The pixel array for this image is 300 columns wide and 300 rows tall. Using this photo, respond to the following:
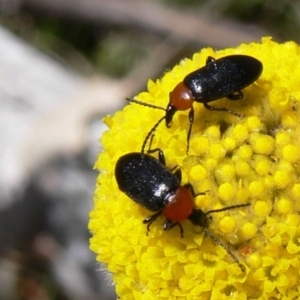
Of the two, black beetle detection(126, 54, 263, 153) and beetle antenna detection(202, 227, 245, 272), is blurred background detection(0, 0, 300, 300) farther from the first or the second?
beetle antenna detection(202, 227, 245, 272)

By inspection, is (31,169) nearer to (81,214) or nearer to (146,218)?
(81,214)

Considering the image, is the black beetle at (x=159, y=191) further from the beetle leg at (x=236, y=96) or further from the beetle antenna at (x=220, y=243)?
the beetle leg at (x=236, y=96)

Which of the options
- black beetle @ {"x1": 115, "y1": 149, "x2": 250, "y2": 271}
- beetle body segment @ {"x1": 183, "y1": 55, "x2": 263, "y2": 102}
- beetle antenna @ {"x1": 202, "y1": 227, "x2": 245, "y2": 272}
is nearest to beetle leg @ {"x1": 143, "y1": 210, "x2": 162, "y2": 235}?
black beetle @ {"x1": 115, "y1": 149, "x2": 250, "y2": 271}

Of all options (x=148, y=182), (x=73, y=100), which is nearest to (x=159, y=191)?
(x=148, y=182)

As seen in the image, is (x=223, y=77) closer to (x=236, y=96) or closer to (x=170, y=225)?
(x=236, y=96)

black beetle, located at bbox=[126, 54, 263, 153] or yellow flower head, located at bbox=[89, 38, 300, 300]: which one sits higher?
black beetle, located at bbox=[126, 54, 263, 153]
